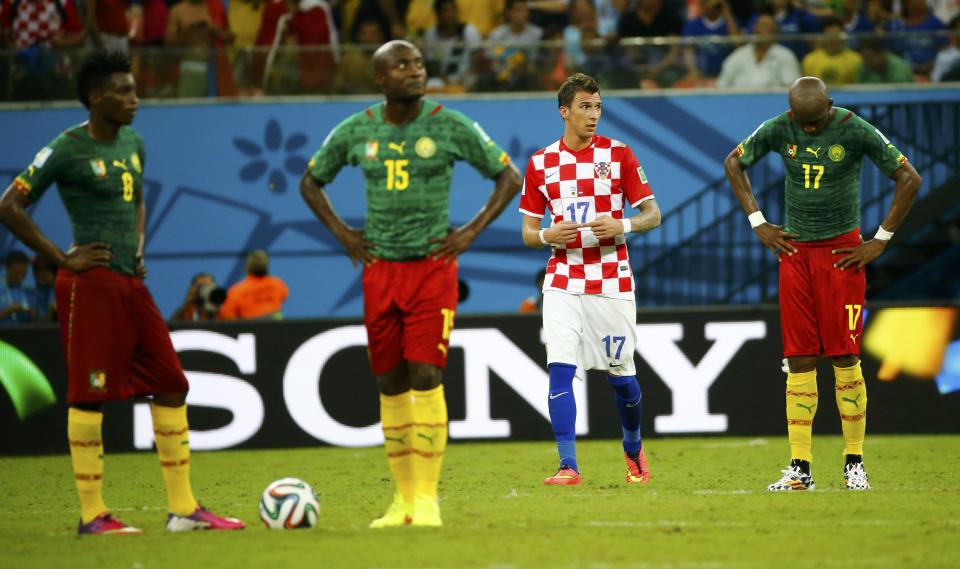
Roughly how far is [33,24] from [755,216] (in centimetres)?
1186

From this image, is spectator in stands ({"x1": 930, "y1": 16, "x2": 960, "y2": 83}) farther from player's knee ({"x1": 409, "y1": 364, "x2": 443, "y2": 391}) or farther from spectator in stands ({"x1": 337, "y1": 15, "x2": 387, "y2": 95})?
player's knee ({"x1": 409, "y1": 364, "x2": 443, "y2": 391})

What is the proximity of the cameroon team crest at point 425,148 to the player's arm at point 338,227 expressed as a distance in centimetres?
54

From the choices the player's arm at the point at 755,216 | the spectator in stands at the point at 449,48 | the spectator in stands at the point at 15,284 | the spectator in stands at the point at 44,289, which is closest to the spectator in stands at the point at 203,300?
the spectator in stands at the point at 44,289

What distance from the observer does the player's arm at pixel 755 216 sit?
950cm

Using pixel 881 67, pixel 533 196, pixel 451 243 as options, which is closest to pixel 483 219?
pixel 451 243

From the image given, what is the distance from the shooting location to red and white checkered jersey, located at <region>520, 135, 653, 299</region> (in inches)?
393

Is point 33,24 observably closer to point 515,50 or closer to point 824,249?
point 515,50

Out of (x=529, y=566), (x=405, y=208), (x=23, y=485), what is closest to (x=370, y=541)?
(x=529, y=566)

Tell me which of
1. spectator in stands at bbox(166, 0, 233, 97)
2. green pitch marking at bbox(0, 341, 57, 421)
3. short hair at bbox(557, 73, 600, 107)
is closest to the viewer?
short hair at bbox(557, 73, 600, 107)

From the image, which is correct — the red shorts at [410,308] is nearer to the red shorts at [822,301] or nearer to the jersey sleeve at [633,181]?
the jersey sleeve at [633,181]

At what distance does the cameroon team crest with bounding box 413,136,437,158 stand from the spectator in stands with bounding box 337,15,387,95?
10.4 metres

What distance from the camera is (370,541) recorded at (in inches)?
288

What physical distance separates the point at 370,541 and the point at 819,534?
2.24 metres

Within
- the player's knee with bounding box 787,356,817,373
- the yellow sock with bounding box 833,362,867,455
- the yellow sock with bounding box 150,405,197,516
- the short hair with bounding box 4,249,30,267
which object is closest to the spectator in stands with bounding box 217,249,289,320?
the short hair with bounding box 4,249,30,267
